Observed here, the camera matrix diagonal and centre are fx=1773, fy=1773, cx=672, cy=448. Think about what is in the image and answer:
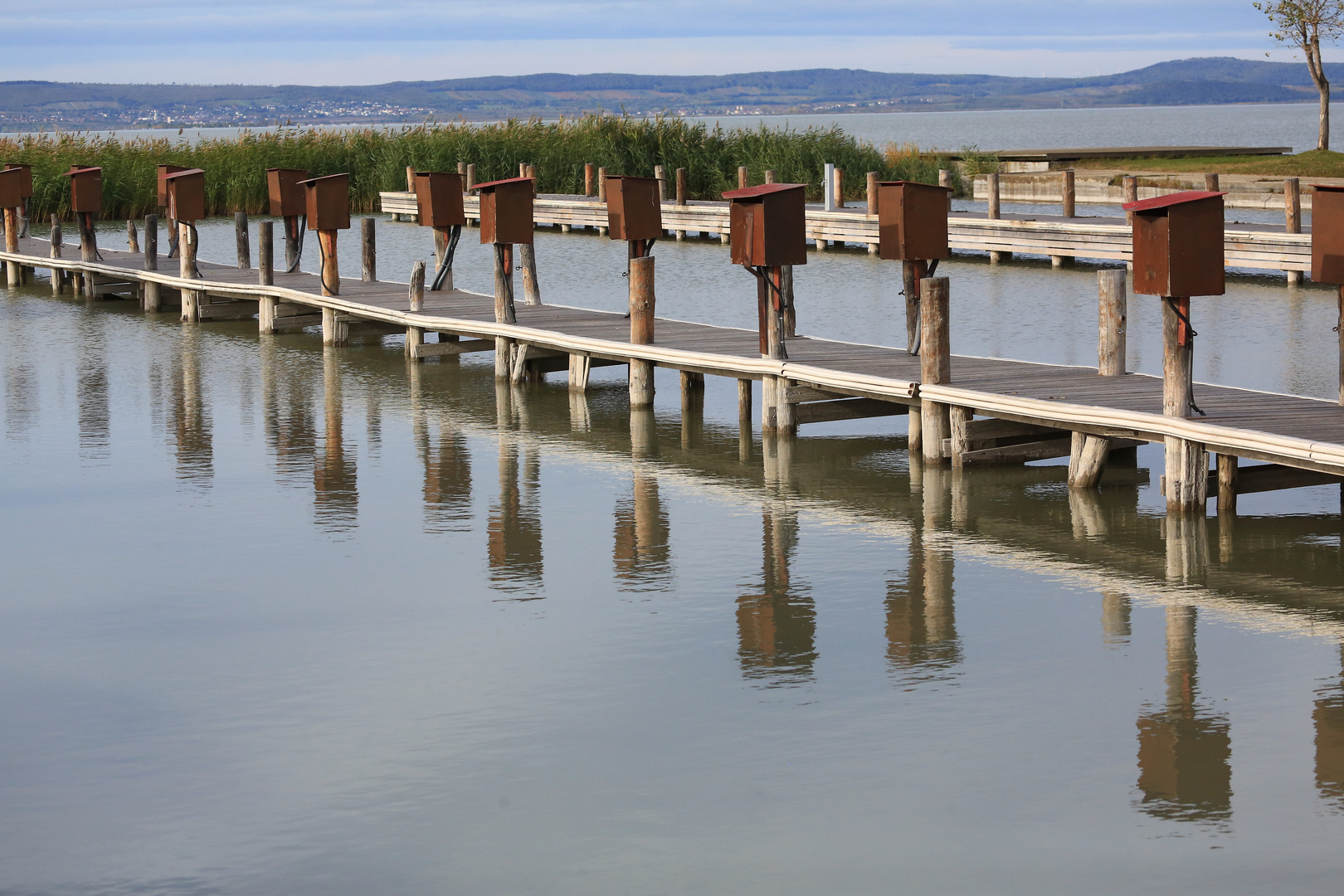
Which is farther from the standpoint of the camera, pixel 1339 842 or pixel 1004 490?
pixel 1004 490

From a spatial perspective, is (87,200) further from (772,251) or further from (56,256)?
(772,251)

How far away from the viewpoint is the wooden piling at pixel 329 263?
1712cm

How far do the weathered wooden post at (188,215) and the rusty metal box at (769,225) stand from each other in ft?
28.0

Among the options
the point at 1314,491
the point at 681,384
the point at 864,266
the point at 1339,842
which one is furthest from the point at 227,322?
the point at 1339,842

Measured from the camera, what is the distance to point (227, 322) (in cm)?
1984

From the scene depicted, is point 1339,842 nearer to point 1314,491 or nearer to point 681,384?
point 1314,491

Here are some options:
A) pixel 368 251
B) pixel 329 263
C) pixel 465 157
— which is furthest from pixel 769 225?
pixel 465 157

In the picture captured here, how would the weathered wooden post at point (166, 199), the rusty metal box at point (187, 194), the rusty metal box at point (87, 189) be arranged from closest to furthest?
1. the rusty metal box at point (187, 194)
2. the weathered wooden post at point (166, 199)
3. the rusty metal box at point (87, 189)

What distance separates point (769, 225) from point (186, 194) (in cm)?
933

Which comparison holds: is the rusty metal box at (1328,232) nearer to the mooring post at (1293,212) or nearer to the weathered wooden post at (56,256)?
the mooring post at (1293,212)

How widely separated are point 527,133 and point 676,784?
3196 centimetres

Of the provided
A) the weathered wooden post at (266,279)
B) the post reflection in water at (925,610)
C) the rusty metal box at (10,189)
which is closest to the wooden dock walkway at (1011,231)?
the weathered wooden post at (266,279)

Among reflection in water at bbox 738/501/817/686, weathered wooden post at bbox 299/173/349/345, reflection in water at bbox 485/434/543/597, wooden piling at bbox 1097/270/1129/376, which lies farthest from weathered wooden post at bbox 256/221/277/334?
reflection in water at bbox 738/501/817/686

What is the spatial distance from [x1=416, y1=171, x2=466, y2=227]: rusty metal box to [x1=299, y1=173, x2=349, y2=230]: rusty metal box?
95cm
